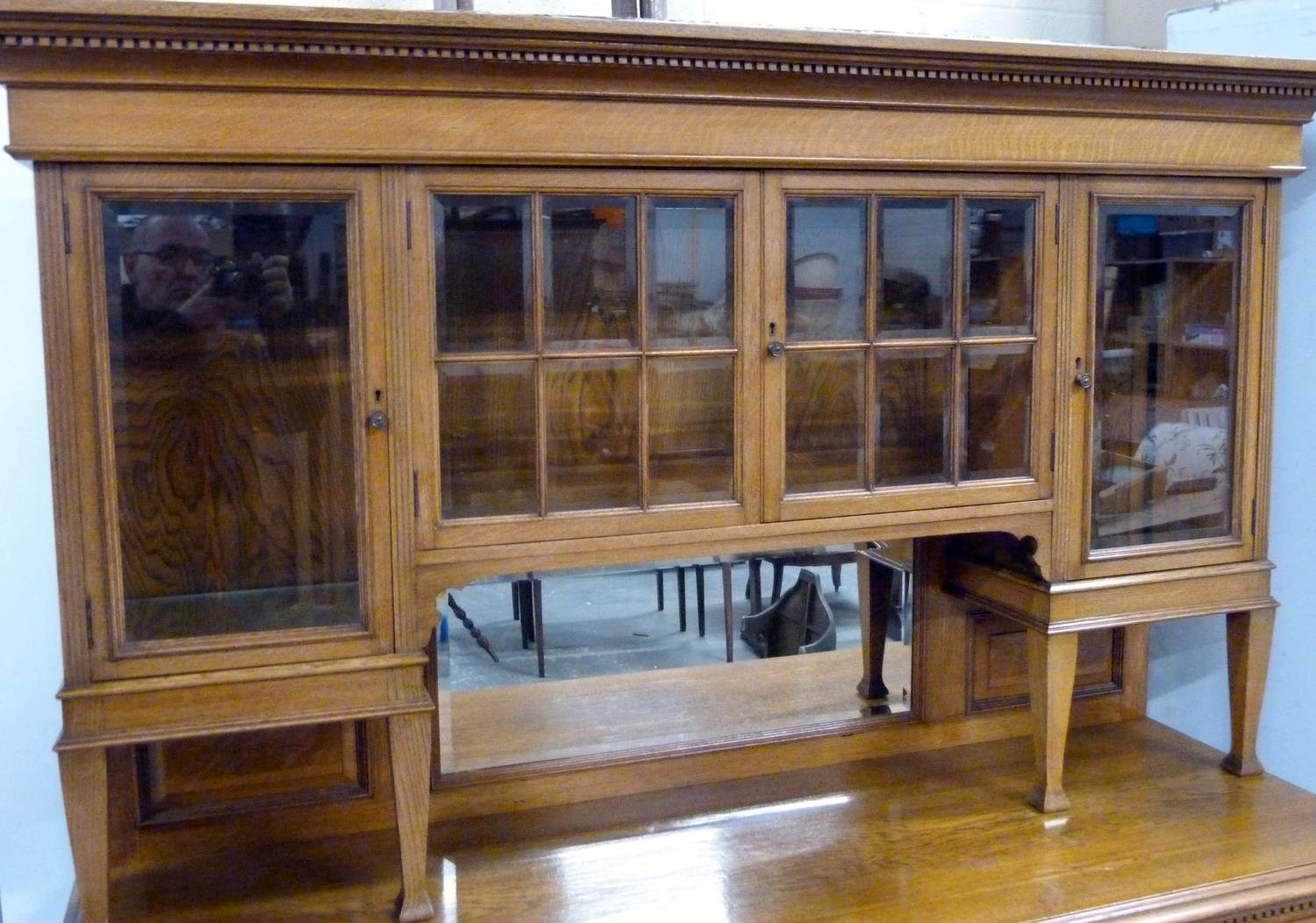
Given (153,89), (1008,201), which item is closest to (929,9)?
(1008,201)

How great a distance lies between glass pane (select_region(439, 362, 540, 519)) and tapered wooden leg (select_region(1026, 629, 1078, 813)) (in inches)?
31.7

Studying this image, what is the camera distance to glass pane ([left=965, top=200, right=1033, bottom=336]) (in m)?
1.61

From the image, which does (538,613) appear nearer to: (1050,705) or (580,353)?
A: (580,353)

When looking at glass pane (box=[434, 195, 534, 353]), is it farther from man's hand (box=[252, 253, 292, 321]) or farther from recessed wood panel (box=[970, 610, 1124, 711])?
recessed wood panel (box=[970, 610, 1124, 711])

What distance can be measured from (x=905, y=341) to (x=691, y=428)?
1.08 ft

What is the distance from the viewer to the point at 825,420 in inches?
61.9

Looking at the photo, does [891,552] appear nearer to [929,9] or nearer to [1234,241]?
[1234,241]

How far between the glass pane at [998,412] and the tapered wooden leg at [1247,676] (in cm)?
49

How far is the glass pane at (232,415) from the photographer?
131 cm

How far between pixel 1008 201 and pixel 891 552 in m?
0.61

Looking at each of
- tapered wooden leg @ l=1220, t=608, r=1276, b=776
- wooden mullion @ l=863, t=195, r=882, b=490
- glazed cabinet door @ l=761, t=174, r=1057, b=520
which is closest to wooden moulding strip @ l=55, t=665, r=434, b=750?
glazed cabinet door @ l=761, t=174, r=1057, b=520

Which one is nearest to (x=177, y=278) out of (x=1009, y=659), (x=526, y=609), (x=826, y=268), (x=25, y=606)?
(x=25, y=606)

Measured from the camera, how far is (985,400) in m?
1.64

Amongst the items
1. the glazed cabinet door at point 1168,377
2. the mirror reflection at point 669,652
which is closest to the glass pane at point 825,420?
the mirror reflection at point 669,652
